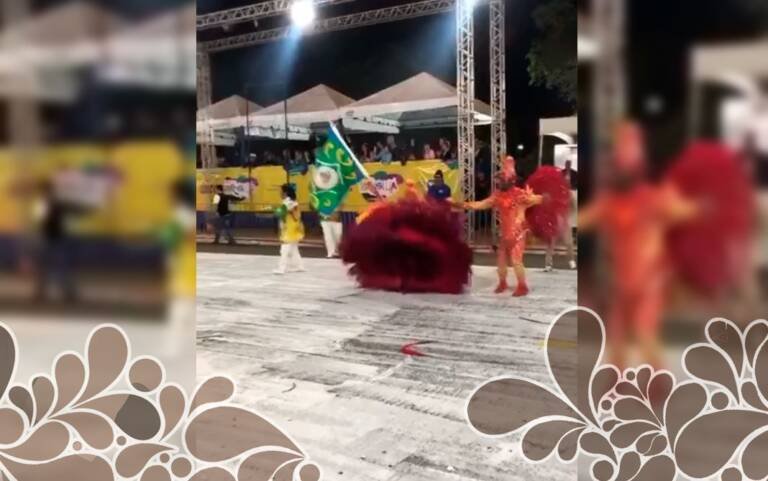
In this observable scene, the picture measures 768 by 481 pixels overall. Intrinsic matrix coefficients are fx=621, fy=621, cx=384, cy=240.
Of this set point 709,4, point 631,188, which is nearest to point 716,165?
point 631,188

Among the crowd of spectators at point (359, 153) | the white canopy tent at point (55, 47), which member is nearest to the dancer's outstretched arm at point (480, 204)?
the crowd of spectators at point (359, 153)

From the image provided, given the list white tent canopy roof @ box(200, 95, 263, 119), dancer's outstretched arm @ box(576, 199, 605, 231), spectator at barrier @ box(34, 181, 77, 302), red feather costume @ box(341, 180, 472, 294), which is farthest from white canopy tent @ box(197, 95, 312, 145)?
dancer's outstretched arm @ box(576, 199, 605, 231)

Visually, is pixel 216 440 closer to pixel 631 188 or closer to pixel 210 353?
pixel 210 353

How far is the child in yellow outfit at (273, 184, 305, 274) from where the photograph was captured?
1.48 metres

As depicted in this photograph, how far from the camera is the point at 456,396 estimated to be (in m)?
1.42

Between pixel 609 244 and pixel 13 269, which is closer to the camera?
pixel 609 244

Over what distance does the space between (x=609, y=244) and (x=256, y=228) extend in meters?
0.82

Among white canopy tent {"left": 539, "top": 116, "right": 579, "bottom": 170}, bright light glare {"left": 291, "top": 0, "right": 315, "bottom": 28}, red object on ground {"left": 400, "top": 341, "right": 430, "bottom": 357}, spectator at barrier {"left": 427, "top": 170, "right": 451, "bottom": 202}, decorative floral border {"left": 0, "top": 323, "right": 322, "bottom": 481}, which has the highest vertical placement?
bright light glare {"left": 291, "top": 0, "right": 315, "bottom": 28}

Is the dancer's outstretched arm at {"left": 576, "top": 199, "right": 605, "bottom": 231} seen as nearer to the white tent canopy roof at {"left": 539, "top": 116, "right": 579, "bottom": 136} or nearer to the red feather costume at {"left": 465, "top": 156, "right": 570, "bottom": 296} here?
the red feather costume at {"left": 465, "top": 156, "right": 570, "bottom": 296}

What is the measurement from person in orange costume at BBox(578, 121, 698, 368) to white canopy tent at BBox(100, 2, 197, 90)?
97 centimetres

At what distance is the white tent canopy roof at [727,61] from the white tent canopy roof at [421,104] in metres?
0.48

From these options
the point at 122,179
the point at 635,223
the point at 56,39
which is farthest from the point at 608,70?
the point at 56,39

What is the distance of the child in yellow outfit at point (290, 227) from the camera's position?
4.86ft

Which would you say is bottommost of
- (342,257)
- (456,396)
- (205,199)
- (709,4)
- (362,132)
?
(456,396)
